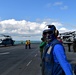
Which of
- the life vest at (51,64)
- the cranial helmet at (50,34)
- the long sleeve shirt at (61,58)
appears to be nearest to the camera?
the long sleeve shirt at (61,58)

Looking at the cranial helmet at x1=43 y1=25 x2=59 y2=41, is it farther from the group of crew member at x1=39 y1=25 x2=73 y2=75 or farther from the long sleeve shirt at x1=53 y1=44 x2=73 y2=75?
the long sleeve shirt at x1=53 y1=44 x2=73 y2=75

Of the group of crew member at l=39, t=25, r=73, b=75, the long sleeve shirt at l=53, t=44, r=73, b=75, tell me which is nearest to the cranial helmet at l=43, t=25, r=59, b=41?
the group of crew member at l=39, t=25, r=73, b=75

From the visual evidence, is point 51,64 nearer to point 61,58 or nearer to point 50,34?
point 61,58

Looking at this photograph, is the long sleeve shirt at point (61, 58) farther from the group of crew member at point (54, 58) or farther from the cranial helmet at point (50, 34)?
the cranial helmet at point (50, 34)

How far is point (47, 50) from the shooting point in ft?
16.0

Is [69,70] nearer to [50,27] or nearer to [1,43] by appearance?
[50,27]

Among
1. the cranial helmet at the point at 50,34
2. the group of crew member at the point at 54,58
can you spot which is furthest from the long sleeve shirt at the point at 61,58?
the cranial helmet at the point at 50,34

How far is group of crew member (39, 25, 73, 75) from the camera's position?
4.54 metres

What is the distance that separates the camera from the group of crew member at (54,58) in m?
4.54

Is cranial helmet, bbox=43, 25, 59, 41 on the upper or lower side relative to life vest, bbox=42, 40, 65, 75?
upper

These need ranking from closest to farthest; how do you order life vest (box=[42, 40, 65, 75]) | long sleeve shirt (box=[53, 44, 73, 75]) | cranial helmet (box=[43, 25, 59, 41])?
long sleeve shirt (box=[53, 44, 73, 75]) → life vest (box=[42, 40, 65, 75]) → cranial helmet (box=[43, 25, 59, 41])

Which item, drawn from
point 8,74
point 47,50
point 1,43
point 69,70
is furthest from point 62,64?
point 1,43

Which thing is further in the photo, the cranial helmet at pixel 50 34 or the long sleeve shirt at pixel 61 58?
the cranial helmet at pixel 50 34

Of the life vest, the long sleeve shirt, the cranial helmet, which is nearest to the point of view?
the long sleeve shirt
